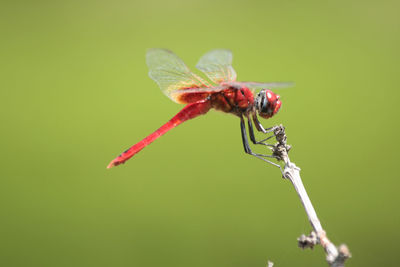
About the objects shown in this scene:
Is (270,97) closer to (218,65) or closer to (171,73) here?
(218,65)

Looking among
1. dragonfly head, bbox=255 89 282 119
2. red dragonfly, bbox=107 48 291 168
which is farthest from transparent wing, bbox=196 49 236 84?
dragonfly head, bbox=255 89 282 119

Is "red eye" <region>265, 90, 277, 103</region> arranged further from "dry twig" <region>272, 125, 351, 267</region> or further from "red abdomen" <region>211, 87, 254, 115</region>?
"dry twig" <region>272, 125, 351, 267</region>

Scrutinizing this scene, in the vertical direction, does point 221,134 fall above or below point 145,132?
below

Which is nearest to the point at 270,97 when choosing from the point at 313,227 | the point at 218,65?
the point at 218,65

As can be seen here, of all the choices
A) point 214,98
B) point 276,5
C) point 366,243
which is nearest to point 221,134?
point 366,243

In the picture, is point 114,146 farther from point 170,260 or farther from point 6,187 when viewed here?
point 170,260

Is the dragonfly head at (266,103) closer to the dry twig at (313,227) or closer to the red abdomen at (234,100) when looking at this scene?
the red abdomen at (234,100)

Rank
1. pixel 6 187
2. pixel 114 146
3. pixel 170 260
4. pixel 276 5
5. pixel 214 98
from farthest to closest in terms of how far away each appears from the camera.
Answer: pixel 276 5 → pixel 114 146 → pixel 6 187 → pixel 170 260 → pixel 214 98
